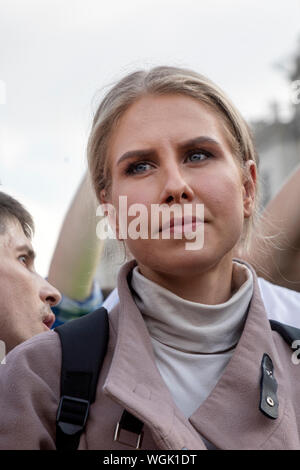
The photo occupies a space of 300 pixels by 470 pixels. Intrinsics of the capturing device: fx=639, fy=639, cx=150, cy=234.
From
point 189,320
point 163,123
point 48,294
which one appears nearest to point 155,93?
point 163,123

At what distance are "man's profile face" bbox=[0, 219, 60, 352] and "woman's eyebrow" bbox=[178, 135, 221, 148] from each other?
68cm

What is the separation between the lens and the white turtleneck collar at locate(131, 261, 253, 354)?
1509mm

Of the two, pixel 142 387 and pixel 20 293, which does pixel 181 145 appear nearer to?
pixel 142 387

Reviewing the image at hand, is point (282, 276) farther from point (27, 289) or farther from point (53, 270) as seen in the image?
point (27, 289)

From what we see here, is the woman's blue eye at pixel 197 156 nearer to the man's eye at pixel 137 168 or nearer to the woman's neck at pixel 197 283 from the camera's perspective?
the man's eye at pixel 137 168

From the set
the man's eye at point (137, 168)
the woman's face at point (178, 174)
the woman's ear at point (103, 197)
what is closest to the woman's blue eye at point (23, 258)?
the woman's ear at point (103, 197)

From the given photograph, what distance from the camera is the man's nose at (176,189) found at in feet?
4.70

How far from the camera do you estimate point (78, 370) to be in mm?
1390

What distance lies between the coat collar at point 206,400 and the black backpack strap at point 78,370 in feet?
0.16

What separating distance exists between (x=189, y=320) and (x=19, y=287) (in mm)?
627

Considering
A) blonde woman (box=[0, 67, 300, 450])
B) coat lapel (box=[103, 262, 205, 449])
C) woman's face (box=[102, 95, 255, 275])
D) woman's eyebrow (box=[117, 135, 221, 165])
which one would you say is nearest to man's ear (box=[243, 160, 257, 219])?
blonde woman (box=[0, 67, 300, 450])

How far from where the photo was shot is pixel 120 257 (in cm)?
214
